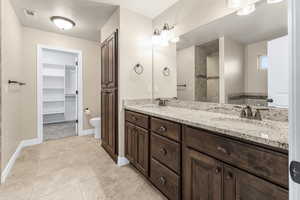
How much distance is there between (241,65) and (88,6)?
222cm

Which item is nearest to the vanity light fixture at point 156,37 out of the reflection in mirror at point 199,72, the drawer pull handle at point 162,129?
the reflection in mirror at point 199,72

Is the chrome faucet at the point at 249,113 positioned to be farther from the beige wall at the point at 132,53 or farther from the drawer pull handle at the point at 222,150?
the beige wall at the point at 132,53

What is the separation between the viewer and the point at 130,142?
198 centimetres

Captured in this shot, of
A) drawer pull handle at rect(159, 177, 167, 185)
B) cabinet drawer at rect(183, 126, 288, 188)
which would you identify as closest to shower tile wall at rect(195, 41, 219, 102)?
cabinet drawer at rect(183, 126, 288, 188)

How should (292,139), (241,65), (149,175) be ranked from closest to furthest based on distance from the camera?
(292,139)
(241,65)
(149,175)

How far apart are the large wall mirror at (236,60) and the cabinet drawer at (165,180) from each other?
924mm

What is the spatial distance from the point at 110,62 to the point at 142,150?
148 cm

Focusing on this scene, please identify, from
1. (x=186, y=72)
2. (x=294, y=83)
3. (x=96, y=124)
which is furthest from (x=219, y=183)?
(x=96, y=124)

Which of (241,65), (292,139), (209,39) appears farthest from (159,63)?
(292,139)

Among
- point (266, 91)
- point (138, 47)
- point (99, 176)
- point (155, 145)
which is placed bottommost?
point (99, 176)

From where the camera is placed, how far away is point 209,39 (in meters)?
1.68

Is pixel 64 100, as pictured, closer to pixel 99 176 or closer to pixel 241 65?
pixel 99 176

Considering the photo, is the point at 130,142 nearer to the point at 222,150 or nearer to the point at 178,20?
the point at 222,150

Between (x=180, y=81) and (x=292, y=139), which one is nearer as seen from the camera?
(x=292, y=139)
